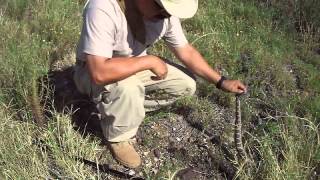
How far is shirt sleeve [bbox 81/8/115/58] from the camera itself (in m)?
3.05

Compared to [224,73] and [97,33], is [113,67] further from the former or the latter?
[224,73]

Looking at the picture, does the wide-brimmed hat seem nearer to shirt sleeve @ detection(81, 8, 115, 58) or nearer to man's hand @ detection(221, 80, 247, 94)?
shirt sleeve @ detection(81, 8, 115, 58)

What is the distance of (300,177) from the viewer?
3070 mm

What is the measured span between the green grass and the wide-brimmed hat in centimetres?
84

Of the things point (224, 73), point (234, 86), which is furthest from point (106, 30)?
point (224, 73)

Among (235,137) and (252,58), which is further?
(252,58)

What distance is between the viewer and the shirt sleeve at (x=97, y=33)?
305 centimetres

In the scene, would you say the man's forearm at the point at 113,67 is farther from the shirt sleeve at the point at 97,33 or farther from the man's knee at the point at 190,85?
the man's knee at the point at 190,85

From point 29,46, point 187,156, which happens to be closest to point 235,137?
point 187,156

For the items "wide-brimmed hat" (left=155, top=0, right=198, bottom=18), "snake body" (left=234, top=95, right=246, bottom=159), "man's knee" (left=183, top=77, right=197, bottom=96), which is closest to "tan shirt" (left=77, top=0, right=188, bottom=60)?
"wide-brimmed hat" (left=155, top=0, right=198, bottom=18)

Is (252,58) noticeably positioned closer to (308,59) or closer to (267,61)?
(267,61)

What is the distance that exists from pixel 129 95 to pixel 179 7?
24.3 inches

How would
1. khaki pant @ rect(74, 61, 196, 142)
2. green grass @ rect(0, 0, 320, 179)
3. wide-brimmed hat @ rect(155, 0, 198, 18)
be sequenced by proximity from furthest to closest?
1. khaki pant @ rect(74, 61, 196, 142)
2. green grass @ rect(0, 0, 320, 179)
3. wide-brimmed hat @ rect(155, 0, 198, 18)

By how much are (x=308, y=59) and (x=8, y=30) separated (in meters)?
2.29
